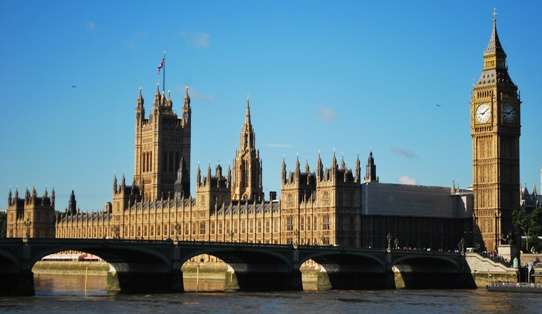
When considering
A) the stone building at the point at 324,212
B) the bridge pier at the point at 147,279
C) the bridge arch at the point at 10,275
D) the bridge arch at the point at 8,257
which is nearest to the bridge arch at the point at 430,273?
the stone building at the point at 324,212

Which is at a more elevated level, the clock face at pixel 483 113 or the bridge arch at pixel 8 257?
the clock face at pixel 483 113

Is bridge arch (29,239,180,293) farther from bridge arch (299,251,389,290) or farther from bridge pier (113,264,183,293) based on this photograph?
bridge arch (299,251,389,290)

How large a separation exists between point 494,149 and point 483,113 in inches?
198

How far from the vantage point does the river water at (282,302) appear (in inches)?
3686

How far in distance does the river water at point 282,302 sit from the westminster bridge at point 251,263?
10.5ft

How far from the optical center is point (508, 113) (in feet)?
519

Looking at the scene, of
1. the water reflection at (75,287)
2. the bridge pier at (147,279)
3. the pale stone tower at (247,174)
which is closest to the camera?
the bridge pier at (147,279)

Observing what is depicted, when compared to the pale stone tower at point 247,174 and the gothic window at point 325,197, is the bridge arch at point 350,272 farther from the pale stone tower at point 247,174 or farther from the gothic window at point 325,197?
the pale stone tower at point 247,174

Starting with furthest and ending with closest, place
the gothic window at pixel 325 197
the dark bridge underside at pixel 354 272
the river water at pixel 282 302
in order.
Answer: the gothic window at pixel 325 197, the dark bridge underside at pixel 354 272, the river water at pixel 282 302

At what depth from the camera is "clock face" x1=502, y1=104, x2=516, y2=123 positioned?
15775 cm

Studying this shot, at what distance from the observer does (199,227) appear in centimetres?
18112

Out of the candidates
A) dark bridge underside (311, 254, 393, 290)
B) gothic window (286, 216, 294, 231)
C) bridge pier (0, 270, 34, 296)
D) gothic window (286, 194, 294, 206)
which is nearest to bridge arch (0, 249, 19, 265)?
bridge pier (0, 270, 34, 296)

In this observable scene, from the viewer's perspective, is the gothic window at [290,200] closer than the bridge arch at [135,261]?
No

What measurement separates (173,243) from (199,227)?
6555 cm
